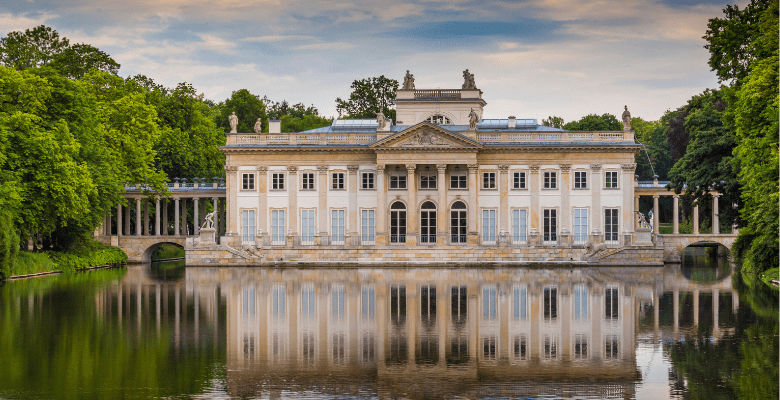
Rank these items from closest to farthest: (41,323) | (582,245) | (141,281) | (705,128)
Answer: (41,323) → (141,281) → (705,128) → (582,245)

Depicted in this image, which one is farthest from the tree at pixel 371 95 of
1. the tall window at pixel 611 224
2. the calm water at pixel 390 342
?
the calm water at pixel 390 342

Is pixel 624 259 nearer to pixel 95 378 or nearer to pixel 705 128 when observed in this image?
pixel 705 128

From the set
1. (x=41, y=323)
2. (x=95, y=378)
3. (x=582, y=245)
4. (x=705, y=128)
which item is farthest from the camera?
(x=582, y=245)

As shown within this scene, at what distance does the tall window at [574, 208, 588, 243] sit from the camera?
66062mm

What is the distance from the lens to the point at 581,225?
6612 cm

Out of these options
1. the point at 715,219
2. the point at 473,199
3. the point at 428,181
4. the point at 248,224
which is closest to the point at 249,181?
the point at 248,224

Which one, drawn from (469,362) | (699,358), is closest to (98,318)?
(469,362)

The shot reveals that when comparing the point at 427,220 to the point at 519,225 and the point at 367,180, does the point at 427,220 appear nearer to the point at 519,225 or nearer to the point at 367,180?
the point at 367,180

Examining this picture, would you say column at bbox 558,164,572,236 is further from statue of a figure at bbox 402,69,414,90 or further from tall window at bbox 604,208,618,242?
statue of a figure at bbox 402,69,414,90

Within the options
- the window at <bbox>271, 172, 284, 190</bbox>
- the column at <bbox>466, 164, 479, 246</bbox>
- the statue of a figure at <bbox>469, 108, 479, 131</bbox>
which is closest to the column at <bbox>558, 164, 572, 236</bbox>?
the column at <bbox>466, 164, 479, 246</bbox>

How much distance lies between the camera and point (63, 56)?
65.1 m

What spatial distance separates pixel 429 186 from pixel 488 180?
4.30 metres

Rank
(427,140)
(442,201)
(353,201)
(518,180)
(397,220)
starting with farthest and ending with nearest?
(353,201) < (397,220) < (518,180) < (442,201) < (427,140)

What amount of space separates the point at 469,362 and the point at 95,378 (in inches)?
298
